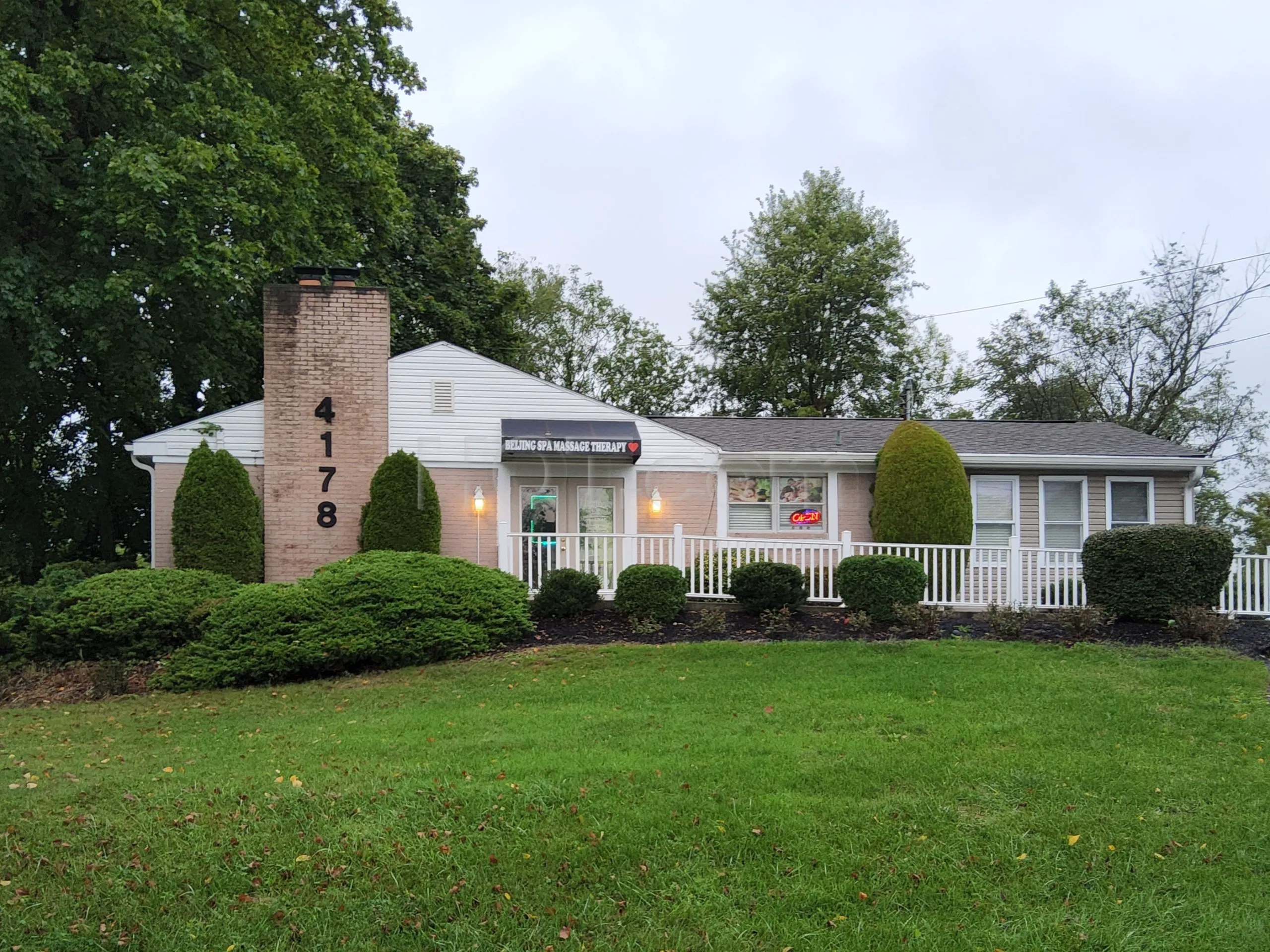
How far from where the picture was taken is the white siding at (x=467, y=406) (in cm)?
1304

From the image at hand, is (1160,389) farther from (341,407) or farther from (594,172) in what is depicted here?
(341,407)

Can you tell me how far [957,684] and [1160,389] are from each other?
25.6 metres

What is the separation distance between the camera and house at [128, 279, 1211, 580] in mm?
→ 12289

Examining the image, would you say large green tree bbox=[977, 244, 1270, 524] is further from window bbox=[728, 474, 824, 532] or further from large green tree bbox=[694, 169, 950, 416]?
window bbox=[728, 474, 824, 532]

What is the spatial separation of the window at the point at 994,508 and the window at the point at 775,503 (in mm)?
Answer: 2547

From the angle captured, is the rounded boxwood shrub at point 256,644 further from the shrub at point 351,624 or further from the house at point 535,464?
the house at point 535,464

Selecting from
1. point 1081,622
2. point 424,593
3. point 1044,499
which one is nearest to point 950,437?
point 1044,499

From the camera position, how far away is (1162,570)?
986 cm

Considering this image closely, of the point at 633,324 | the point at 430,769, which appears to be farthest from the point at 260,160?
the point at 633,324

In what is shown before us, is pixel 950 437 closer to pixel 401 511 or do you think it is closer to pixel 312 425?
pixel 401 511

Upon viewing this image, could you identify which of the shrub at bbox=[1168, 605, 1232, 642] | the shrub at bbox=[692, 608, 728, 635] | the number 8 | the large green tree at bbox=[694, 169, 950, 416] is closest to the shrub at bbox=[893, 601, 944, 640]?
the shrub at bbox=[692, 608, 728, 635]

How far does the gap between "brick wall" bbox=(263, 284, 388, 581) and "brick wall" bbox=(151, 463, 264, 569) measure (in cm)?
35

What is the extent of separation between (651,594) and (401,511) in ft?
12.5

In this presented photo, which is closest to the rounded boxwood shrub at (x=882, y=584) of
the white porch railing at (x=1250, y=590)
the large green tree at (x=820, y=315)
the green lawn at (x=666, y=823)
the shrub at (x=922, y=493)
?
the shrub at (x=922, y=493)
